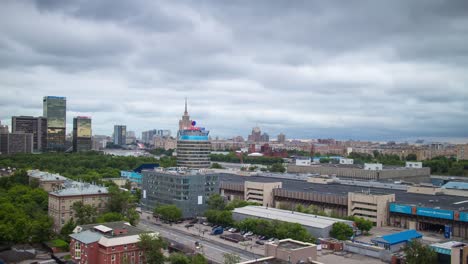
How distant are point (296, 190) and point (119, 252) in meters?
36.7

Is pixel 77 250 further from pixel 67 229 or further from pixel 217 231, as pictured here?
pixel 217 231

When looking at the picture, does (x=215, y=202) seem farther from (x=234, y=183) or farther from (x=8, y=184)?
(x=8, y=184)

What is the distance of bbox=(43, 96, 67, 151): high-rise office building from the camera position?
18438 cm

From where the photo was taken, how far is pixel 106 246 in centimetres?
3547

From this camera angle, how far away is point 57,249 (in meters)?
43.1

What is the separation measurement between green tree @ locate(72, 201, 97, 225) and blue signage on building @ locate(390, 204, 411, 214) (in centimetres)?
3576

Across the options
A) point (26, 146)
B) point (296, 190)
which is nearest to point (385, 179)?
point (296, 190)

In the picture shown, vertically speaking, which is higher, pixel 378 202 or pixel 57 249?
pixel 378 202

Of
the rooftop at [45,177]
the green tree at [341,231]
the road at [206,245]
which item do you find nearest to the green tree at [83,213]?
the road at [206,245]

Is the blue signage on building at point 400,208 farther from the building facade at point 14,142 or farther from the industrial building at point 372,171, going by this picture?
the building facade at point 14,142

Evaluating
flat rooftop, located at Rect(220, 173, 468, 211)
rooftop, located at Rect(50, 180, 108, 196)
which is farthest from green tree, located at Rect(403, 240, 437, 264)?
rooftop, located at Rect(50, 180, 108, 196)

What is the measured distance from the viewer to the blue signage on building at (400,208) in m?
53.2

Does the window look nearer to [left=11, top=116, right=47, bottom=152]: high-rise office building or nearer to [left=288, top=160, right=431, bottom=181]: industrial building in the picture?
[left=288, top=160, right=431, bottom=181]: industrial building

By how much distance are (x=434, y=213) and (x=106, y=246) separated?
3658 cm
